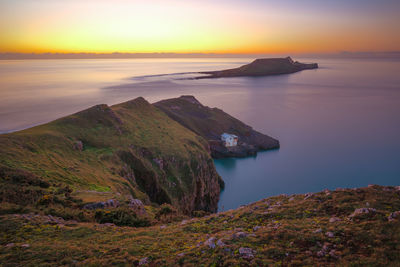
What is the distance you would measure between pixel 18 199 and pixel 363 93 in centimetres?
21077

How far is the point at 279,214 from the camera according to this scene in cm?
1479

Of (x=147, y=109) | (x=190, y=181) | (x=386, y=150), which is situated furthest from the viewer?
(x=386, y=150)

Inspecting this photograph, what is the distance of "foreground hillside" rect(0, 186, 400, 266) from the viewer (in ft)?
32.9

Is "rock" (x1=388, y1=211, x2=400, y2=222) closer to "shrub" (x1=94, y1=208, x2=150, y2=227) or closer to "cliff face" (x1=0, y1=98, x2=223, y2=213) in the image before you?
"shrub" (x1=94, y1=208, x2=150, y2=227)

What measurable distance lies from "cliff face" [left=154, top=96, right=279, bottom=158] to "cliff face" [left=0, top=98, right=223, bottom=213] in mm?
24317

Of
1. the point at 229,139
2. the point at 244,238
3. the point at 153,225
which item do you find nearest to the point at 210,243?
the point at 244,238

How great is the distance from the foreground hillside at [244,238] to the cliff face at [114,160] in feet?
16.3

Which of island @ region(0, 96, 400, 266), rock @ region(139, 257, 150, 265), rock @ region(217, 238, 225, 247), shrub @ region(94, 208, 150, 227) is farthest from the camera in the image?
shrub @ region(94, 208, 150, 227)

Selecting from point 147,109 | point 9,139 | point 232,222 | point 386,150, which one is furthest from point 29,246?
point 386,150

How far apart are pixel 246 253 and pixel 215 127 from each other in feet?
256

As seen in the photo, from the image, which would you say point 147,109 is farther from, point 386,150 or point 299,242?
point 386,150

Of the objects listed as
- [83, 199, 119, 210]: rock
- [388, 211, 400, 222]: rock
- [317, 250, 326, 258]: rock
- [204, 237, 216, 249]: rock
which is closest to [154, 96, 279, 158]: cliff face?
[83, 199, 119, 210]: rock

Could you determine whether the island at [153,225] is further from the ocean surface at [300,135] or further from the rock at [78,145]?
the ocean surface at [300,135]

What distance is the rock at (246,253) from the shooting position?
10.1 metres
